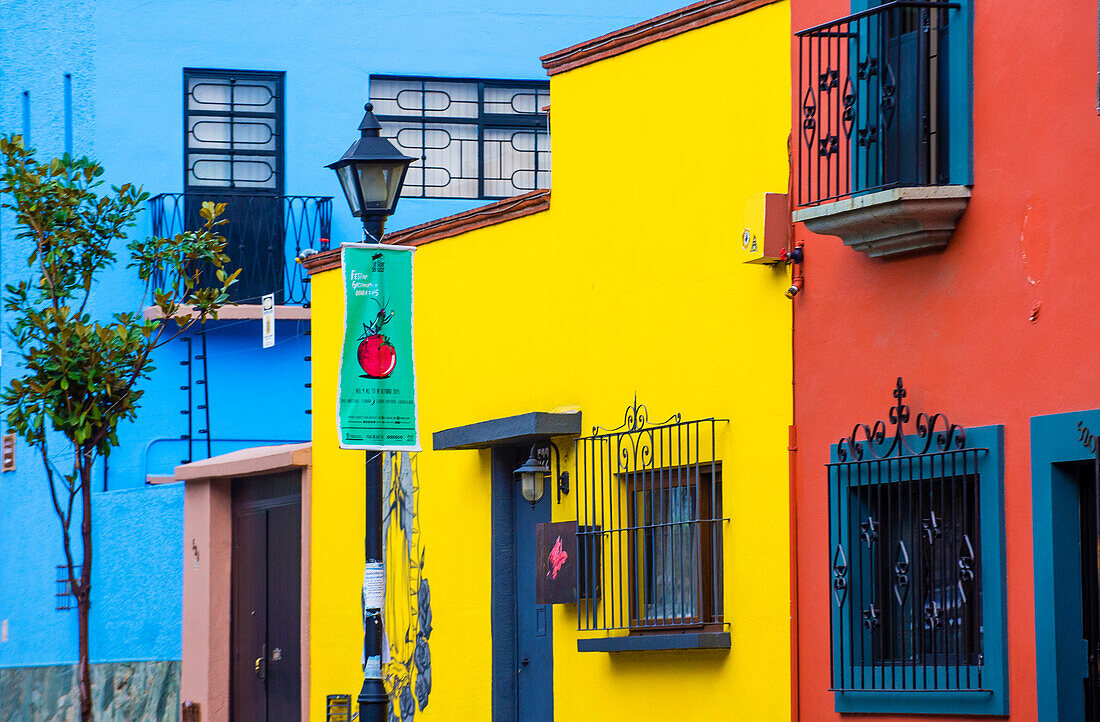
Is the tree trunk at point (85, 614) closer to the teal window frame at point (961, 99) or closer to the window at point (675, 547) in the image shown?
the window at point (675, 547)

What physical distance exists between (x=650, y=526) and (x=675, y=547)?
203 mm

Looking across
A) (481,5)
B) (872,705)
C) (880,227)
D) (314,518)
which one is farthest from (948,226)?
(481,5)

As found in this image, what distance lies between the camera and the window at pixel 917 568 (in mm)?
8695

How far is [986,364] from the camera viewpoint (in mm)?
8836

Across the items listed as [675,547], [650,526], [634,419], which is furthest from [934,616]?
[634,419]

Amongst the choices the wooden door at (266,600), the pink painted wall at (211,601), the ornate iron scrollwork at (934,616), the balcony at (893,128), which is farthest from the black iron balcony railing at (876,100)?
the pink painted wall at (211,601)

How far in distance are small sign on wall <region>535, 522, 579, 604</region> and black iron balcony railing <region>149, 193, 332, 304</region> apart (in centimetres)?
847

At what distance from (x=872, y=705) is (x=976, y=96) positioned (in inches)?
124

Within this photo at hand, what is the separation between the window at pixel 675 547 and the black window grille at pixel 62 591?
10005 millimetres

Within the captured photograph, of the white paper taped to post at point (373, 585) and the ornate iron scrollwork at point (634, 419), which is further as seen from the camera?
the ornate iron scrollwork at point (634, 419)

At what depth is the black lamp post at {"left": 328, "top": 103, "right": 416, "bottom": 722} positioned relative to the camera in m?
10.7

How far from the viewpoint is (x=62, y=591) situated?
19.5m

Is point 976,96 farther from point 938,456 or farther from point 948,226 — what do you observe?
point 938,456

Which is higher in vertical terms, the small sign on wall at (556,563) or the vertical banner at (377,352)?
the vertical banner at (377,352)
